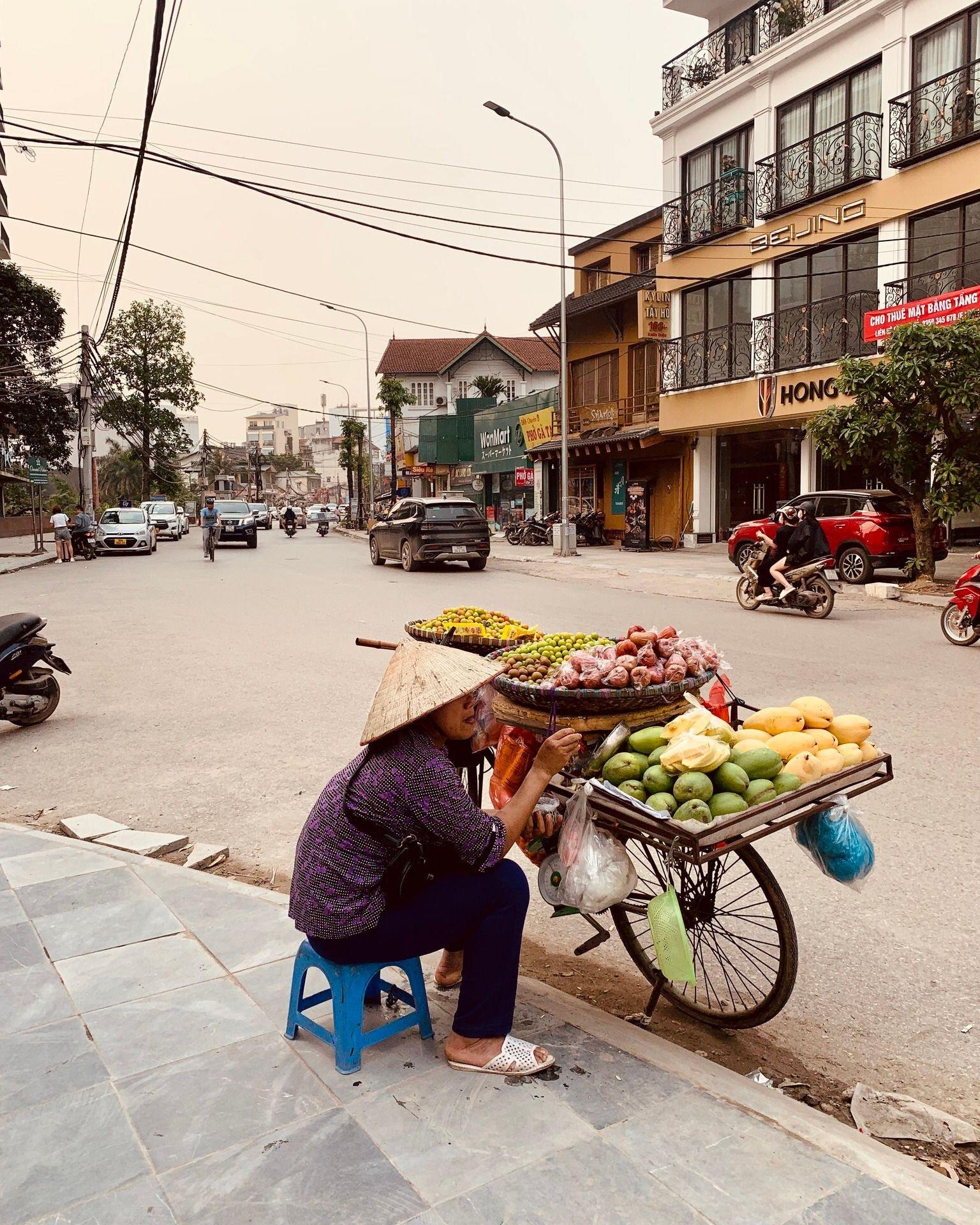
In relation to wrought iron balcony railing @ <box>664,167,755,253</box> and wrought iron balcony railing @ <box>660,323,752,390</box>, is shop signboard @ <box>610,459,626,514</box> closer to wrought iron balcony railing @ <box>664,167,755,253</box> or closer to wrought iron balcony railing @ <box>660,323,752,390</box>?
wrought iron balcony railing @ <box>660,323,752,390</box>

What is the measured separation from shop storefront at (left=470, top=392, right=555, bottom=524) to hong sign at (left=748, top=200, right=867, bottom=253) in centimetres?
1410

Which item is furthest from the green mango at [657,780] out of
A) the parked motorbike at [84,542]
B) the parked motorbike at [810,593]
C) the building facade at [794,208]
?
the parked motorbike at [84,542]

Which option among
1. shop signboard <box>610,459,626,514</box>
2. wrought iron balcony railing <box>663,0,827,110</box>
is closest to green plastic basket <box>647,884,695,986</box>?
wrought iron balcony railing <box>663,0,827,110</box>

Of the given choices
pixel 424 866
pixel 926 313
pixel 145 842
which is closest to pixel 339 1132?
pixel 424 866

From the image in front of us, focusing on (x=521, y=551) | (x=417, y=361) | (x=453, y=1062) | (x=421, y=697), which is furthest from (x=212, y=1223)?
(x=417, y=361)

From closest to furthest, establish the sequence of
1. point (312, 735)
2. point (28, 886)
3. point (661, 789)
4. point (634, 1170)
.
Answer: point (634, 1170) → point (661, 789) → point (28, 886) → point (312, 735)

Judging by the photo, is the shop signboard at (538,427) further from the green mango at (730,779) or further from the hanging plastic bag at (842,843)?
the green mango at (730,779)

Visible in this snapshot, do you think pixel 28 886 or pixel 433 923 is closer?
pixel 433 923

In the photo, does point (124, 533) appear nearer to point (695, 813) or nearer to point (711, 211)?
point (711, 211)

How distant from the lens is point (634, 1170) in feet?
7.79

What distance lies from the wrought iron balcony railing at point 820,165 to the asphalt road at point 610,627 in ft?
35.2

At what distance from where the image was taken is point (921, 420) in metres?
15.2

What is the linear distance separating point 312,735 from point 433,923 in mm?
4600

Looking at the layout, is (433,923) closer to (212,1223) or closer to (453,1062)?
(453,1062)
